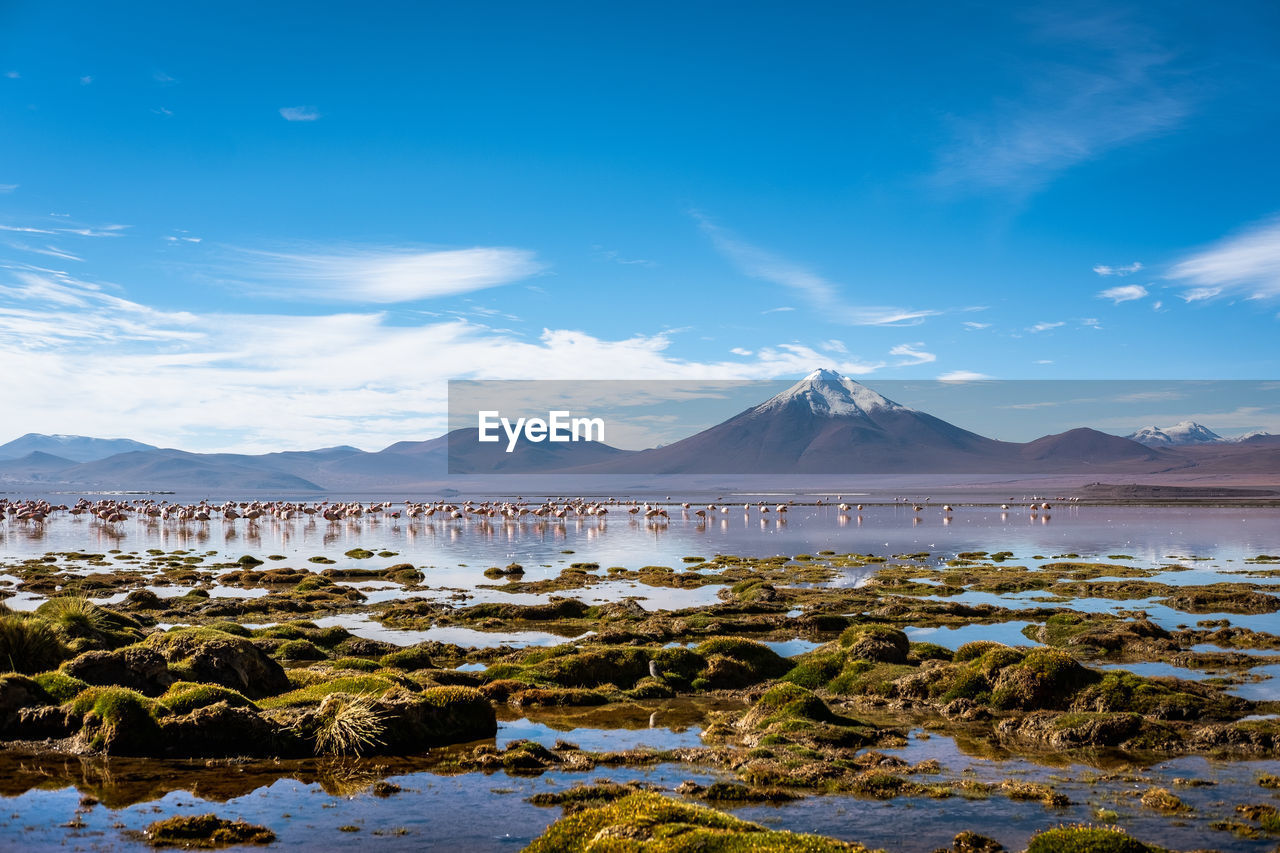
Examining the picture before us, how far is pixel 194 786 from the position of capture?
540 inches

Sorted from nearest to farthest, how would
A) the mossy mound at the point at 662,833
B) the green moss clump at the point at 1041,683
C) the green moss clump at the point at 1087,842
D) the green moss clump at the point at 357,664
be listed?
the mossy mound at the point at 662,833 < the green moss clump at the point at 1087,842 < the green moss clump at the point at 1041,683 < the green moss clump at the point at 357,664

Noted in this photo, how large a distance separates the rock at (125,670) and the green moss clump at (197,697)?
77cm

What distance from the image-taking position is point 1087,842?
10.5 metres

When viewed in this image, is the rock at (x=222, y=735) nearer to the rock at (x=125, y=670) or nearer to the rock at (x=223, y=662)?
the rock at (x=125, y=670)

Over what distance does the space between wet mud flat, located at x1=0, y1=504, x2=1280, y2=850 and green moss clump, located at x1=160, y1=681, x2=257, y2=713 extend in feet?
0.22

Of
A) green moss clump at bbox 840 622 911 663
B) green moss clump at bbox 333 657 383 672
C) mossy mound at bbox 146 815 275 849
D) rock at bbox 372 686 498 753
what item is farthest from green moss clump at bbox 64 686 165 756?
green moss clump at bbox 840 622 911 663

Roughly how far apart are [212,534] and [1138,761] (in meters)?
84.1

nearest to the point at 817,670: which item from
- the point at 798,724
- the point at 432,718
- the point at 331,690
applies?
the point at 798,724

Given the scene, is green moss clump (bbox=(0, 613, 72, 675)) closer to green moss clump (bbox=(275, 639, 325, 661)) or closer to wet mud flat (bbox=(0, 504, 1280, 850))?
wet mud flat (bbox=(0, 504, 1280, 850))

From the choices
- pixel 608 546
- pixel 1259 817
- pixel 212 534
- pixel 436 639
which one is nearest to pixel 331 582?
pixel 436 639

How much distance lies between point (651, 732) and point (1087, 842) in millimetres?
8298

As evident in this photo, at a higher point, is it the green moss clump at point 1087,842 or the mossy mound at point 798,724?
the green moss clump at point 1087,842

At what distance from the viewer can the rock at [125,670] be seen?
1756cm

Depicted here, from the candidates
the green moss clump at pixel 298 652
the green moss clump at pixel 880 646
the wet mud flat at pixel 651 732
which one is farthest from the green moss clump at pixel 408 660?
the green moss clump at pixel 880 646
